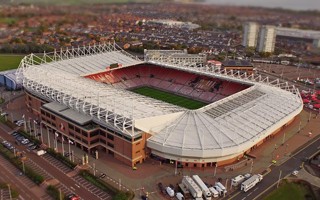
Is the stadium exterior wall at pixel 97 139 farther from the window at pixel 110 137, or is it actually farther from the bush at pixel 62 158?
the bush at pixel 62 158

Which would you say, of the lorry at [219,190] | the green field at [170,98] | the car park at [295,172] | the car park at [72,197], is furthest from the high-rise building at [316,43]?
the car park at [72,197]

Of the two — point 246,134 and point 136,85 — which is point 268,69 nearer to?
point 136,85

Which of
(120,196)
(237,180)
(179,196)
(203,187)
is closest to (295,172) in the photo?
(237,180)

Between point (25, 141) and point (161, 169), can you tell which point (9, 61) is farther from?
point (161, 169)

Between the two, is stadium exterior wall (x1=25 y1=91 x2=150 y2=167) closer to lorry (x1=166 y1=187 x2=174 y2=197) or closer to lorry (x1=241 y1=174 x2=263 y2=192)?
lorry (x1=166 y1=187 x2=174 y2=197)

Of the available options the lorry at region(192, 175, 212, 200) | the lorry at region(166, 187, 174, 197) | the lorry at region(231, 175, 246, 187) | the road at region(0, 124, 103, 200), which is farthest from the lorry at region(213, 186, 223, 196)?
the road at region(0, 124, 103, 200)

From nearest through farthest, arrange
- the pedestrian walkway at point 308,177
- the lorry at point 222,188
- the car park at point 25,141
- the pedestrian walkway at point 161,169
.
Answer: the lorry at point 222,188 → the pedestrian walkway at point 161,169 → the pedestrian walkway at point 308,177 → the car park at point 25,141

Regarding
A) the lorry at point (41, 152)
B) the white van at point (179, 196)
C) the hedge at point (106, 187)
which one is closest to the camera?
the hedge at point (106, 187)
